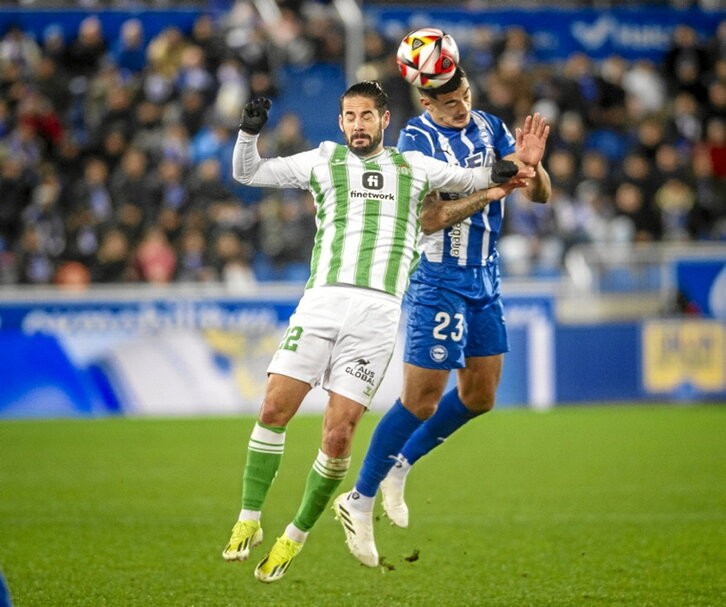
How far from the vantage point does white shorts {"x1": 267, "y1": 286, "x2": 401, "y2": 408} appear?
6008 millimetres

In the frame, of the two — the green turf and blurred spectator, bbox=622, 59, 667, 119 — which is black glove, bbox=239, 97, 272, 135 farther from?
blurred spectator, bbox=622, 59, 667, 119

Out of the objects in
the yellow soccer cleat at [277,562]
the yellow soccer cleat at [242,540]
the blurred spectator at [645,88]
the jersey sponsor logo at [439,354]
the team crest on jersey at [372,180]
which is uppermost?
the blurred spectator at [645,88]

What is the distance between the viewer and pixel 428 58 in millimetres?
6762

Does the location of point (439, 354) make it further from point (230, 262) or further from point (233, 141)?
point (233, 141)

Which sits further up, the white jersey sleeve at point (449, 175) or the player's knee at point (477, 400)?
the white jersey sleeve at point (449, 175)

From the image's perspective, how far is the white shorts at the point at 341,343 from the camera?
601 cm

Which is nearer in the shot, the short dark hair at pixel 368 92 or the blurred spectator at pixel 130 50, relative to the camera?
the short dark hair at pixel 368 92

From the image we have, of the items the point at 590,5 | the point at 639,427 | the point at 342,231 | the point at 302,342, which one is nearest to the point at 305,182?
the point at 342,231

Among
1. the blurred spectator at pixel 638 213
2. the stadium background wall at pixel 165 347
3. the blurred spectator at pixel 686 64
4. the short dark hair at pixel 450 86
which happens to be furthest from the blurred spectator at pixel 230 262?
the short dark hair at pixel 450 86

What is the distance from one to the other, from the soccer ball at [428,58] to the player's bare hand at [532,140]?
20.2 inches

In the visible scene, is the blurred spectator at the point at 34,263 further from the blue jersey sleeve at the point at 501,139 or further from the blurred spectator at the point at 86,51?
the blue jersey sleeve at the point at 501,139

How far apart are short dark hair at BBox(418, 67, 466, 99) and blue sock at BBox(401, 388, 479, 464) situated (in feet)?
5.80

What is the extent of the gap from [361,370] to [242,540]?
98cm

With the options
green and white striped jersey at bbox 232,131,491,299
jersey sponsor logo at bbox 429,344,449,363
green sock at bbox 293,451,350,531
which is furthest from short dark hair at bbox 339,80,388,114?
green sock at bbox 293,451,350,531
